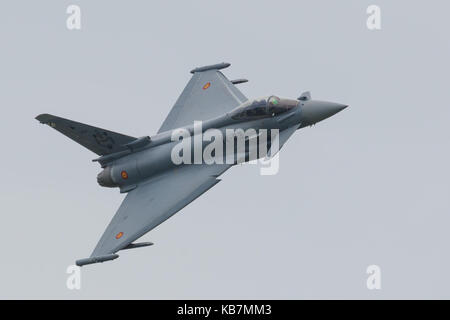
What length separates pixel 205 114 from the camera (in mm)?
51375

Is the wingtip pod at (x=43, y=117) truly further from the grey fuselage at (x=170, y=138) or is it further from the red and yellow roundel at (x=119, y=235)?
the red and yellow roundel at (x=119, y=235)

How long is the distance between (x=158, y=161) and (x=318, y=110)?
665cm

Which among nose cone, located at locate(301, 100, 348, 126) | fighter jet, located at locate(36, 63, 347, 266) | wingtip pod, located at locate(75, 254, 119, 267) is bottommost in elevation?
wingtip pod, located at locate(75, 254, 119, 267)

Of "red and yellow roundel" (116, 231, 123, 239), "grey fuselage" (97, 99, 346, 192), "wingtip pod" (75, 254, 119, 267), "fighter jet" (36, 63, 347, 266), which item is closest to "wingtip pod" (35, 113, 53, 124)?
"fighter jet" (36, 63, 347, 266)

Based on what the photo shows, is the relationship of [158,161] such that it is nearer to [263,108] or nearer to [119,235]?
[119,235]

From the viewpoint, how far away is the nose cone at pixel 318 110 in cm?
4775

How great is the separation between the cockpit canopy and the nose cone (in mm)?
557

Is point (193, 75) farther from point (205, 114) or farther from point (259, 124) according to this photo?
point (259, 124)

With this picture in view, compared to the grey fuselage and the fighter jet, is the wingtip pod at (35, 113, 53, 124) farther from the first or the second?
the grey fuselage

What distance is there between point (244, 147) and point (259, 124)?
44.9 inches

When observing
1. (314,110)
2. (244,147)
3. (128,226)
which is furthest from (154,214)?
(314,110)

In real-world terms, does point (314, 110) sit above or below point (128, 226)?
above

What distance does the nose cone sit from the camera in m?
47.8

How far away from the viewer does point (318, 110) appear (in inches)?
1881
